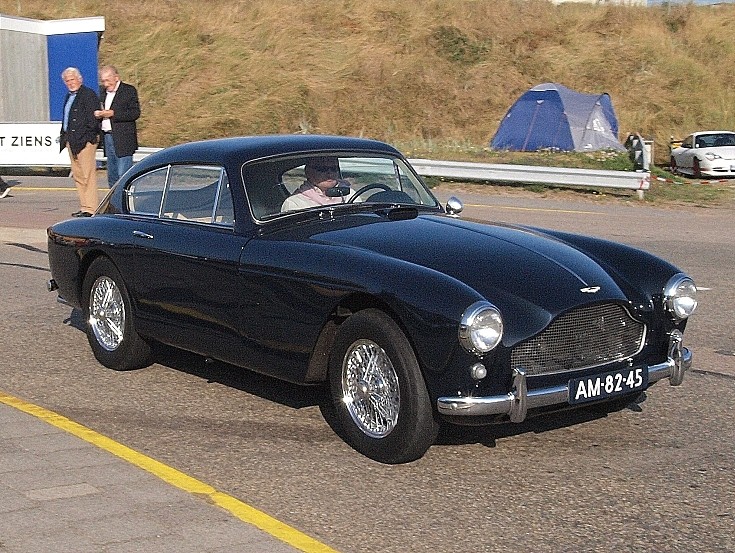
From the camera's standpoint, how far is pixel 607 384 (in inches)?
211

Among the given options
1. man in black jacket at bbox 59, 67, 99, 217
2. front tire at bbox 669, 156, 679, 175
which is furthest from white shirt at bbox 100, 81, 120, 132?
front tire at bbox 669, 156, 679, 175

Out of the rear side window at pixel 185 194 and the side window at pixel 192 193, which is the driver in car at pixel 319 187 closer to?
the rear side window at pixel 185 194

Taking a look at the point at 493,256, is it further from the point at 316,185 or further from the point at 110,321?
the point at 110,321

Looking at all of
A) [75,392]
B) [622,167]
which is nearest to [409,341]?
[75,392]

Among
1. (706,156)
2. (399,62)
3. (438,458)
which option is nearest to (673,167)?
(706,156)

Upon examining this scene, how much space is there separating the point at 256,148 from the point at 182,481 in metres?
2.34

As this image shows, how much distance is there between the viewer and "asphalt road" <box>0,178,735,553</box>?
453cm

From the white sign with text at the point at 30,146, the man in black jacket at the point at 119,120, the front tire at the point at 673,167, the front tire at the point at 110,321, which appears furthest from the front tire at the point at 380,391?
the front tire at the point at 673,167

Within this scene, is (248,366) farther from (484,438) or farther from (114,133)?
(114,133)

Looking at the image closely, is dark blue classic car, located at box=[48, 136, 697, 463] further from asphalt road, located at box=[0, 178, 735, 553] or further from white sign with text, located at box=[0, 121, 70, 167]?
white sign with text, located at box=[0, 121, 70, 167]

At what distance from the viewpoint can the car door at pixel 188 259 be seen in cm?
633

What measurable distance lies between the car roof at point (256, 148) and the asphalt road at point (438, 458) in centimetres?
140

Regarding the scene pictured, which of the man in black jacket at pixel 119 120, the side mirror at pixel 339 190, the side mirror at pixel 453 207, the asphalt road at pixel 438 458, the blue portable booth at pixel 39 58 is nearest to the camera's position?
the asphalt road at pixel 438 458

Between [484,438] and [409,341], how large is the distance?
89 centimetres
